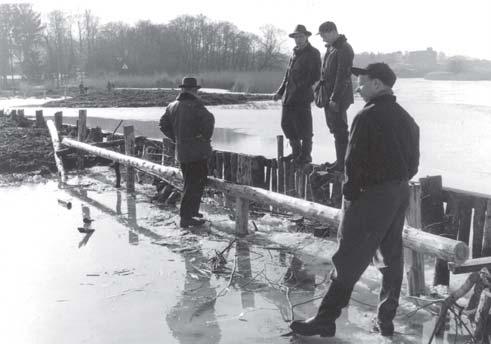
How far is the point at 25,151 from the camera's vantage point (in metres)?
14.5

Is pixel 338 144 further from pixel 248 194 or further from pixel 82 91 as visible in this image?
pixel 82 91

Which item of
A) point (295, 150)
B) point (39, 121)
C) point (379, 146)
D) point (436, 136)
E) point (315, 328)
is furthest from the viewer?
point (39, 121)

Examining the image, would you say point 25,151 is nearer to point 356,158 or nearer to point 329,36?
point 329,36

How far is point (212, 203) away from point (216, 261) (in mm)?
3409

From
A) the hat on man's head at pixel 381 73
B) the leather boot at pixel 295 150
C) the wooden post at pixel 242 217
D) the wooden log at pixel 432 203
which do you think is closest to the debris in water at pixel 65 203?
the wooden post at pixel 242 217

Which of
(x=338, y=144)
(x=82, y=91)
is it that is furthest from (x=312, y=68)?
(x=82, y=91)

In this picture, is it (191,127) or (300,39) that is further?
(300,39)

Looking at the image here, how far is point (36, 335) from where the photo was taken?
4.38m

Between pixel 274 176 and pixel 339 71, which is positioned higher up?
pixel 339 71

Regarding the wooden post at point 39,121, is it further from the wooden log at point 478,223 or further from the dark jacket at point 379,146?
the dark jacket at point 379,146

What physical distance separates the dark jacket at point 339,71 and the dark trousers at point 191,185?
1.88m

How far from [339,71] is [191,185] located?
236cm

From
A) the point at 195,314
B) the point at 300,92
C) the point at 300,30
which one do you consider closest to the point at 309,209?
the point at 195,314

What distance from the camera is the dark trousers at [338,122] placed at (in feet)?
23.8
